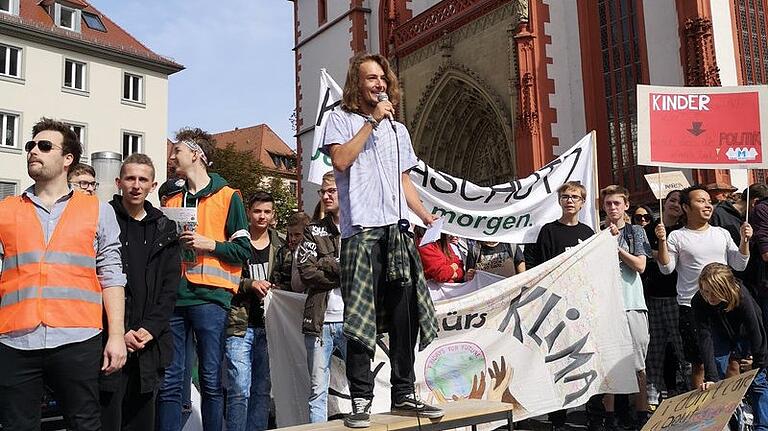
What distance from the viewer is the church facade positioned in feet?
49.2

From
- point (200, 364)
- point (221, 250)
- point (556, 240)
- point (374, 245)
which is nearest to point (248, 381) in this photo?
point (200, 364)

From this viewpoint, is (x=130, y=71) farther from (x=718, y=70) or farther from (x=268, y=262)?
(x=268, y=262)

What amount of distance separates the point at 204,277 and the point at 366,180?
61.8 inches

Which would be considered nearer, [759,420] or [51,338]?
[51,338]

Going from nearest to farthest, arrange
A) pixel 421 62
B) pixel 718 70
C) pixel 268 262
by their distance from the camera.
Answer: pixel 268 262 → pixel 718 70 → pixel 421 62

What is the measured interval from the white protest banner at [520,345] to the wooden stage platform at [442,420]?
204 cm

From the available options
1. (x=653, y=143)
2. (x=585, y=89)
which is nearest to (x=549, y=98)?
(x=585, y=89)

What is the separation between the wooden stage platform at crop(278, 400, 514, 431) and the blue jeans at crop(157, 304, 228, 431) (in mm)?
1291

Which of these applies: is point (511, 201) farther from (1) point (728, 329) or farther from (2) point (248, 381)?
A: (2) point (248, 381)

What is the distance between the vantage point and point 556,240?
681 centimetres

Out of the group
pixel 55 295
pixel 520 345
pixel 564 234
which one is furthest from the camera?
pixel 564 234

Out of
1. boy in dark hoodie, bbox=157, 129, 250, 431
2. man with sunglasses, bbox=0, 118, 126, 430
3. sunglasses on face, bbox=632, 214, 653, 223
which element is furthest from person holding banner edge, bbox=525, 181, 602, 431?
man with sunglasses, bbox=0, 118, 126, 430

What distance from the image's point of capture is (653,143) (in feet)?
25.7

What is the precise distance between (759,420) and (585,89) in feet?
42.9
